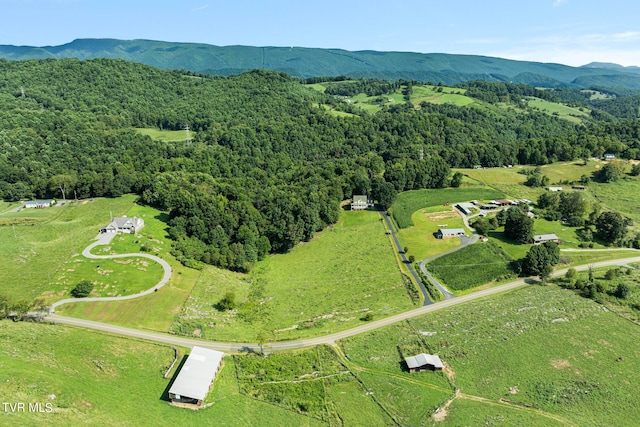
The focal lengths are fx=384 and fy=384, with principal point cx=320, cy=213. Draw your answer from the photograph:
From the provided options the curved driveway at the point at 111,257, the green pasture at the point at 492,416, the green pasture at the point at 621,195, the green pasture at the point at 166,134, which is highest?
the green pasture at the point at 166,134

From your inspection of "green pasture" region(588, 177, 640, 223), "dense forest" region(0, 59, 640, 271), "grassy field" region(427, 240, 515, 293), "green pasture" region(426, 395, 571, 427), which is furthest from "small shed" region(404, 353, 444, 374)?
"green pasture" region(588, 177, 640, 223)

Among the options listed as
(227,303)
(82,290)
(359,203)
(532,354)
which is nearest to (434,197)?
(359,203)

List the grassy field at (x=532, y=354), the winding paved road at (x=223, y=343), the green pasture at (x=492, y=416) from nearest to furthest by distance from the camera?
the green pasture at (x=492, y=416), the grassy field at (x=532, y=354), the winding paved road at (x=223, y=343)

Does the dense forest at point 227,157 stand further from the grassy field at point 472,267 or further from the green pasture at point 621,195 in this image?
the grassy field at point 472,267

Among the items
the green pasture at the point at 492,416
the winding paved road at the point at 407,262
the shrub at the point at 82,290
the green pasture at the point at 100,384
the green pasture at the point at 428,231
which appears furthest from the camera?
the green pasture at the point at 428,231

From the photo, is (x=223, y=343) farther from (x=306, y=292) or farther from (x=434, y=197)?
(x=434, y=197)

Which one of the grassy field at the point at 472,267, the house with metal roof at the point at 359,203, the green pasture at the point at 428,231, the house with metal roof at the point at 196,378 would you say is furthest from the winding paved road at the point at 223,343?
the house with metal roof at the point at 359,203

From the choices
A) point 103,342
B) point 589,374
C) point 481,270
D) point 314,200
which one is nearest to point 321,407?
point 103,342

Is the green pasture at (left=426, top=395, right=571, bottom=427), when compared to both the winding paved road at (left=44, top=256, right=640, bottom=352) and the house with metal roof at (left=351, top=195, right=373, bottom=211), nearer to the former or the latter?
the winding paved road at (left=44, top=256, right=640, bottom=352)
